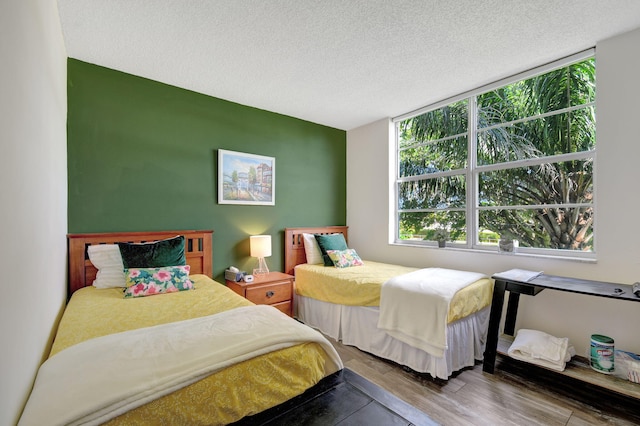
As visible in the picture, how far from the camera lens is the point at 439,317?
2.12 metres

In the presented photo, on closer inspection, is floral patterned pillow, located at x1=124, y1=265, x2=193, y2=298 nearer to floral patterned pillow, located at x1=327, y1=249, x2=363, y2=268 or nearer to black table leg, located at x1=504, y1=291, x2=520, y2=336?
floral patterned pillow, located at x1=327, y1=249, x2=363, y2=268

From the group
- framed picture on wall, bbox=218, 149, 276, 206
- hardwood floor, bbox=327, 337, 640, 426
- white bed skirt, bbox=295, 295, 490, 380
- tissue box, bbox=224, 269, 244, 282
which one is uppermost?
framed picture on wall, bbox=218, 149, 276, 206

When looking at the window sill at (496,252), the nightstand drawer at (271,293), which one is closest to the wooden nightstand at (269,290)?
the nightstand drawer at (271,293)

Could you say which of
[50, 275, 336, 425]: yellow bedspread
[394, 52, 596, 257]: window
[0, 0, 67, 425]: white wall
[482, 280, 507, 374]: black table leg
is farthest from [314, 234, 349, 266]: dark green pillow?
[0, 0, 67, 425]: white wall

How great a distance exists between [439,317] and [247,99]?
9.64 feet

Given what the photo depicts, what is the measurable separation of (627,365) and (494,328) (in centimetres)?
77

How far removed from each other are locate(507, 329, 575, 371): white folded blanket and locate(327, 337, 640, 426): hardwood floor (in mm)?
72

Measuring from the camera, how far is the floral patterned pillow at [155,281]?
2.15 m

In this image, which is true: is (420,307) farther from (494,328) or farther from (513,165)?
(513,165)

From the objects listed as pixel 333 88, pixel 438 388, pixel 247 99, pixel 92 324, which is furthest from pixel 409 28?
pixel 92 324

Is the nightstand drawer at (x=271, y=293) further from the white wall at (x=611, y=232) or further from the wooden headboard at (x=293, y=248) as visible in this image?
the white wall at (x=611, y=232)

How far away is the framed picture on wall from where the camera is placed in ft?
10.6

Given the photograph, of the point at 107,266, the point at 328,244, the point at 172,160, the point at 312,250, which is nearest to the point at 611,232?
the point at 328,244

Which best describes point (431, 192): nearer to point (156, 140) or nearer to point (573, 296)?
point (573, 296)
